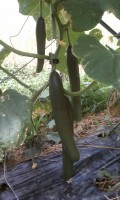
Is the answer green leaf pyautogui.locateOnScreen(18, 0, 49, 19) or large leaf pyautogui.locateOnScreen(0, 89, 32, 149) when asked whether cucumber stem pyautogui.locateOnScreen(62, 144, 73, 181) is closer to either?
large leaf pyautogui.locateOnScreen(0, 89, 32, 149)

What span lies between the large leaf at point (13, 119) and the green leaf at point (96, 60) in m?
0.20

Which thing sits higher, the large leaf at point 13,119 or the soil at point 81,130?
the large leaf at point 13,119

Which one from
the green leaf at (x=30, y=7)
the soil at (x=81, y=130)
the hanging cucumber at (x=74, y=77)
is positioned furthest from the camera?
the soil at (x=81, y=130)

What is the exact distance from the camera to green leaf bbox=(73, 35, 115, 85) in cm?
89

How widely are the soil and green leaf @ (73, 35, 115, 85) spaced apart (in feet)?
3.90

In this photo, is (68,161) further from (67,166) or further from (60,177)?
(60,177)

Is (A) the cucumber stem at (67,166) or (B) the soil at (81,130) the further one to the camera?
(B) the soil at (81,130)

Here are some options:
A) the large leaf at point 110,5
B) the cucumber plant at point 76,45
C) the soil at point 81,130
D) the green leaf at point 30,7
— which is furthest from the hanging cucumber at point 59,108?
the soil at point 81,130

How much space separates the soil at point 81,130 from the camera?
7.07 ft

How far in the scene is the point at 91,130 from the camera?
8.11ft

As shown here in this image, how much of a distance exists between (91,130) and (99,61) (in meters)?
1.59

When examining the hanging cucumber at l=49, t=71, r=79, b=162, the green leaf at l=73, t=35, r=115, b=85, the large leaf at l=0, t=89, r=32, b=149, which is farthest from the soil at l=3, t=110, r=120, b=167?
the green leaf at l=73, t=35, r=115, b=85

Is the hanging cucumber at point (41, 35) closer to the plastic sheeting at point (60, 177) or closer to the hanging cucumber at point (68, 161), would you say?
the hanging cucumber at point (68, 161)

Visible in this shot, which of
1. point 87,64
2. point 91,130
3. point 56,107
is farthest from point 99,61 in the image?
point 91,130
